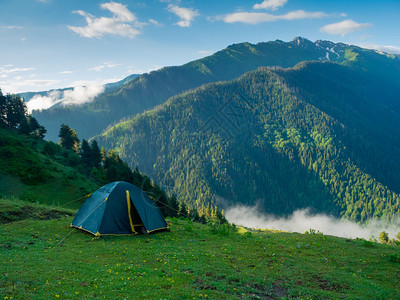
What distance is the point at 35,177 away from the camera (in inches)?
1781

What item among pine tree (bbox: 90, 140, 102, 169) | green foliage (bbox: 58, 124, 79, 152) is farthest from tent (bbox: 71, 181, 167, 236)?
green foliage (bbox: 58, 124, 79, 152)

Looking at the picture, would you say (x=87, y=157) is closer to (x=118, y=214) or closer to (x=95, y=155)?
(x=95, y=155)

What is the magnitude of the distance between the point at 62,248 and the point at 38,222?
24.4 ft

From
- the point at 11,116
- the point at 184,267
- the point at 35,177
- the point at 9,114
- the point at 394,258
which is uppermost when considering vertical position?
the point at 9,114

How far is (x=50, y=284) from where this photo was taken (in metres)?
10.1

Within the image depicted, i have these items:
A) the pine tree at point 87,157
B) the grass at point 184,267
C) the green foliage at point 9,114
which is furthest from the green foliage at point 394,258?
the green foliage at point 9,114

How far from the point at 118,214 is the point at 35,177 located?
34342 millimetres

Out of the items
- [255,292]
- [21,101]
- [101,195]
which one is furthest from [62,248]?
[21,101]

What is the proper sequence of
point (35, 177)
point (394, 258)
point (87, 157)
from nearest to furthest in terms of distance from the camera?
point (394, 258), point (35, 177), point (87, 157)

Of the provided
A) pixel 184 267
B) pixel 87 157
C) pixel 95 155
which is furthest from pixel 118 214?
pixel 87 157

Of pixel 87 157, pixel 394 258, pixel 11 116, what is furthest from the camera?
pixel 87 157

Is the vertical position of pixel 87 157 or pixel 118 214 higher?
pixel 118 214

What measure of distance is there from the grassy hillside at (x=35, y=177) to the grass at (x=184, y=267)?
80.1 ft

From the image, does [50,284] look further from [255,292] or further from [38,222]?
[38,222]
